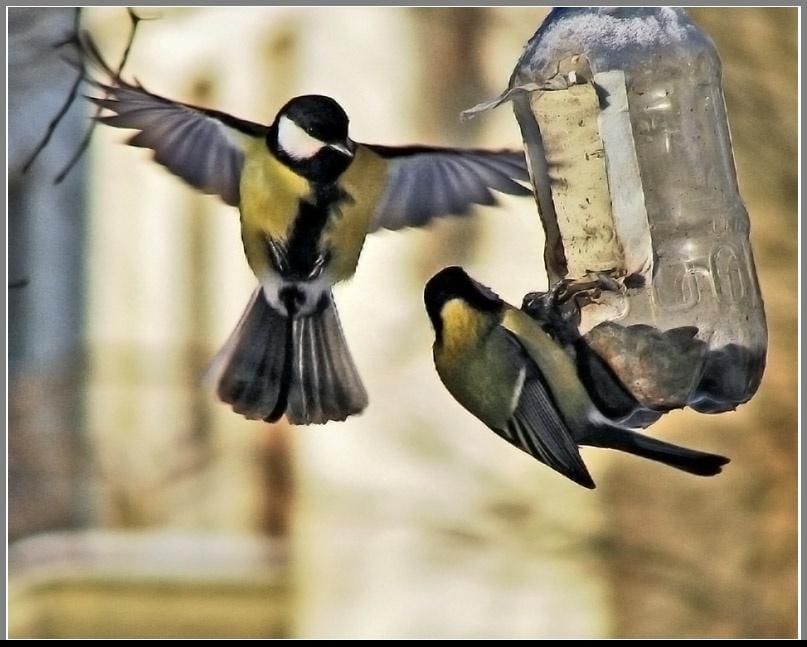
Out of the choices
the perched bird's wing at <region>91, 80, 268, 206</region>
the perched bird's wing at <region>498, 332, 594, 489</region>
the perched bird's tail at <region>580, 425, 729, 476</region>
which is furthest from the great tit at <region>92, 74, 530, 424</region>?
the perched bird's tail at <region>580, 425, 729, 476</region>

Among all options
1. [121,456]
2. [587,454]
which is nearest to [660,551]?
[587,454]

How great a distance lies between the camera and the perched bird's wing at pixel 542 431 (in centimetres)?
196

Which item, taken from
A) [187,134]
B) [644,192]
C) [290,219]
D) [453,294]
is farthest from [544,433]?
[187,134]

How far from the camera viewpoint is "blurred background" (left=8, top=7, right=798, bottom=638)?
79.2 inches

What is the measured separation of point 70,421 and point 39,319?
175 mm

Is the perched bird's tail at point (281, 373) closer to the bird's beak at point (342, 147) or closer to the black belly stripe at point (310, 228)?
the black belly stripe at point (310, 228)

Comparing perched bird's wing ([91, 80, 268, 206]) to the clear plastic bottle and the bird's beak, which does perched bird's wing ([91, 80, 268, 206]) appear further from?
the clear plastic bottle

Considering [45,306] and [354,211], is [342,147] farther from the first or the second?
[45,306]

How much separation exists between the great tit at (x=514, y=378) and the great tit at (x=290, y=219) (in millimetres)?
144

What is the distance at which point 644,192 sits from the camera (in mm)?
1952

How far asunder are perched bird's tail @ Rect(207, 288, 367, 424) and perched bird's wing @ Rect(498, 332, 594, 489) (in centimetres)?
26

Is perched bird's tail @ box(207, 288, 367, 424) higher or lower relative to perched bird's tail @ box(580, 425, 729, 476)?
higher

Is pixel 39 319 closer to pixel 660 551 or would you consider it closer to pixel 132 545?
pixel 132 545

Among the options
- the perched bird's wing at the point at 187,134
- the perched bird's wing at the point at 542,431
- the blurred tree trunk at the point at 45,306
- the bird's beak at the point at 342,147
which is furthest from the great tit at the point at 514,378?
the blurred tree trunk at the point at 45,306
